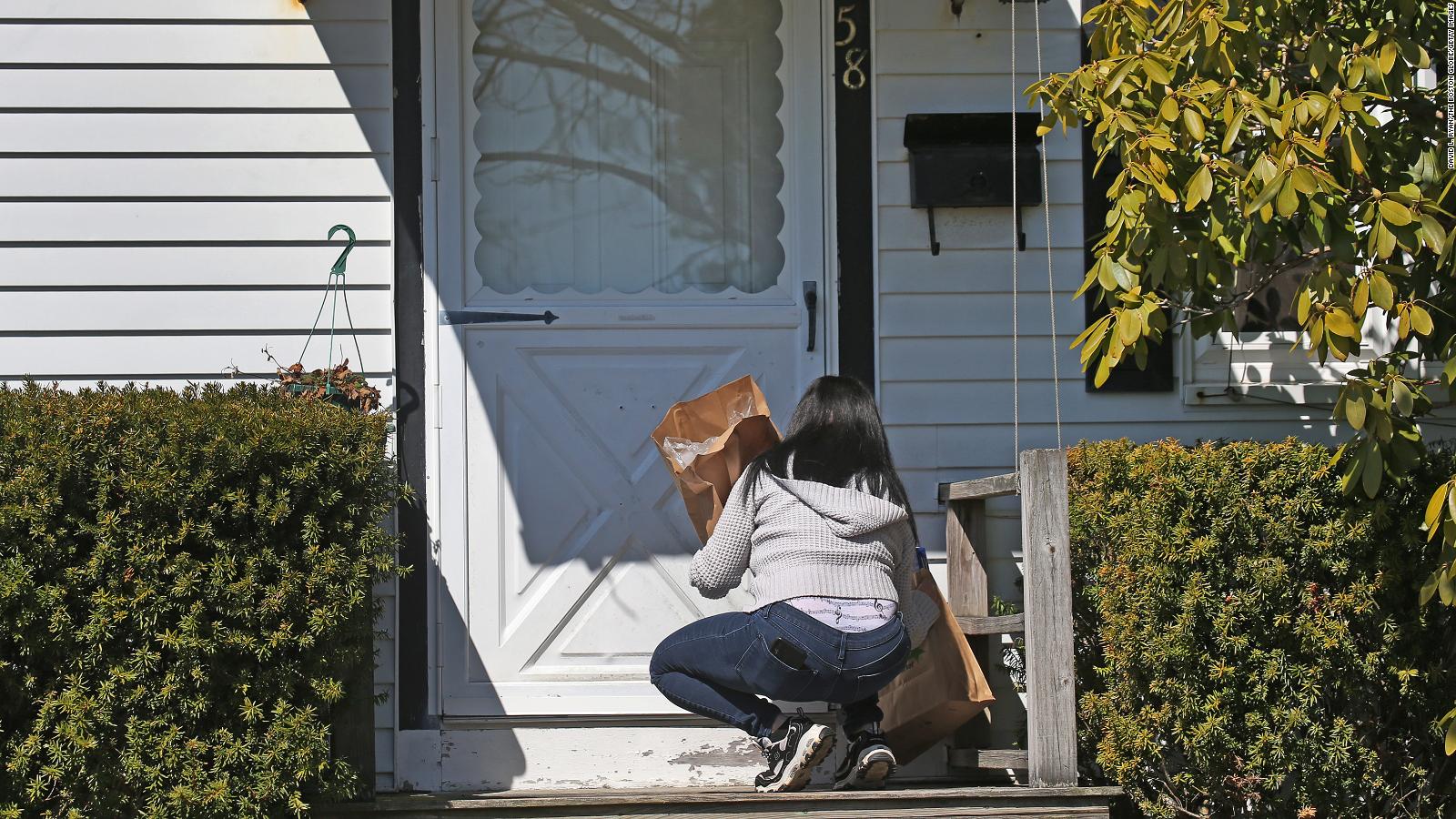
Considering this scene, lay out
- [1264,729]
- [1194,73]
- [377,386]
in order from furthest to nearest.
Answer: [377,386], [1264,729], [1194,73]

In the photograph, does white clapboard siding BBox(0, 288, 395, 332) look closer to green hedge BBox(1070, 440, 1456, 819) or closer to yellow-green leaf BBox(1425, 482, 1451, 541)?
green hedge BBox(1070, 440, 1456, 819)

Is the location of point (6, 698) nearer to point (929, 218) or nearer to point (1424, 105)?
point (929, 218)

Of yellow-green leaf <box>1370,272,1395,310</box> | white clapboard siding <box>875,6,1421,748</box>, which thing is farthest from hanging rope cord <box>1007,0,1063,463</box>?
yellow-green leaf <box>1370,272,1395,310</box>

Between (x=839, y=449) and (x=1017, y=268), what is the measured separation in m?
1.45

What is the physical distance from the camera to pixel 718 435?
14.6ft

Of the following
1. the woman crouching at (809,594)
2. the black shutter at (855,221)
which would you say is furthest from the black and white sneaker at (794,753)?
the black shutter at (855,221)

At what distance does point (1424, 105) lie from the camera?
4.09m

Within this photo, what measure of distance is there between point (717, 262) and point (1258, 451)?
6.90 ft

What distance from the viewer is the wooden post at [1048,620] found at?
4.36 metres

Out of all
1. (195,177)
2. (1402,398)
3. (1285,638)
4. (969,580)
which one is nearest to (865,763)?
(969,580)

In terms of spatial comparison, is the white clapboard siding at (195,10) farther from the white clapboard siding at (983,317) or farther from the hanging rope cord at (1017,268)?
the hanging rope cord at (1017,268)

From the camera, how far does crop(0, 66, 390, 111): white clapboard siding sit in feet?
16.8

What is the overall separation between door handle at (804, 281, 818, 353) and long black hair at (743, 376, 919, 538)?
0.92 metres

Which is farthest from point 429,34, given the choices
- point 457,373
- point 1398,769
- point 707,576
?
point 1398,769
